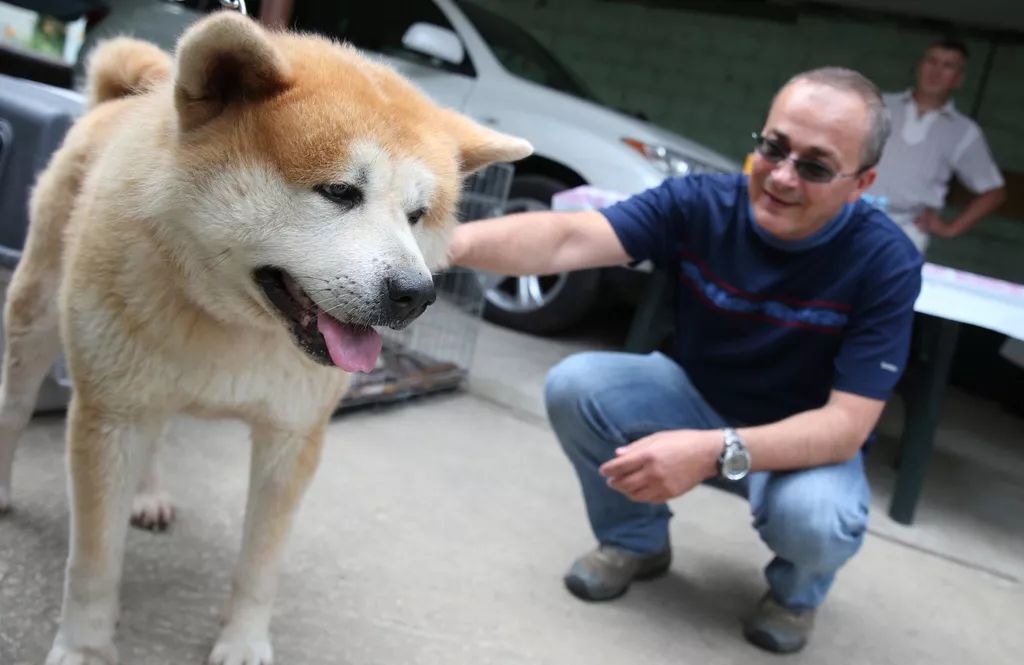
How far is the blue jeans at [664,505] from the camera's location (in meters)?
1.85

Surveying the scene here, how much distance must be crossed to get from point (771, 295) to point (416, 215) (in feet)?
3.47

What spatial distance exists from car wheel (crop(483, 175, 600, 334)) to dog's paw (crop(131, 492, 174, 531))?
2.54 m

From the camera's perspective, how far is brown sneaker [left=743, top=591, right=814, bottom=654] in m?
1.99

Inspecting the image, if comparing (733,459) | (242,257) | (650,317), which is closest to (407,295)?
(242,257)

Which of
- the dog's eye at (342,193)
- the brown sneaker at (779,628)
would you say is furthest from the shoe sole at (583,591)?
the dog's eye at (342,193)

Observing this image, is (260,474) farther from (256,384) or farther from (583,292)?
(583,292)

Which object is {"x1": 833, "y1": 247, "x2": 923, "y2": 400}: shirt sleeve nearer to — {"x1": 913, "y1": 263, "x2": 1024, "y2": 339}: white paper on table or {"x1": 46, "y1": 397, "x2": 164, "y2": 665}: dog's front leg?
{"x1": 913, "y1": 263, "x2": 1024, "y2": 339}: white paper on table

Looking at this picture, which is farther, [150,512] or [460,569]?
[460,569]

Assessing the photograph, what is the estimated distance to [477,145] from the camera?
147 centimetres

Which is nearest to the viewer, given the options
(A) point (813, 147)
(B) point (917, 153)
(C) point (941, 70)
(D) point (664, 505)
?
(A) point (813, 147)

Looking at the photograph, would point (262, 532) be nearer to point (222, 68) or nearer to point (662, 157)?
point (222, 68)

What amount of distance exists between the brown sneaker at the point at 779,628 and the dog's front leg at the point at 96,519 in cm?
140

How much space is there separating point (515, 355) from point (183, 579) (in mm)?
2407

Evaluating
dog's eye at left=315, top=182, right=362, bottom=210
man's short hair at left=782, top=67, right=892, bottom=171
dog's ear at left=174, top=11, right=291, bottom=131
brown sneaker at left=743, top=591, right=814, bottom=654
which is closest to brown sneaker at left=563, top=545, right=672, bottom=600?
brown sneaker at left=743, top=591, right=814, bottom=654
